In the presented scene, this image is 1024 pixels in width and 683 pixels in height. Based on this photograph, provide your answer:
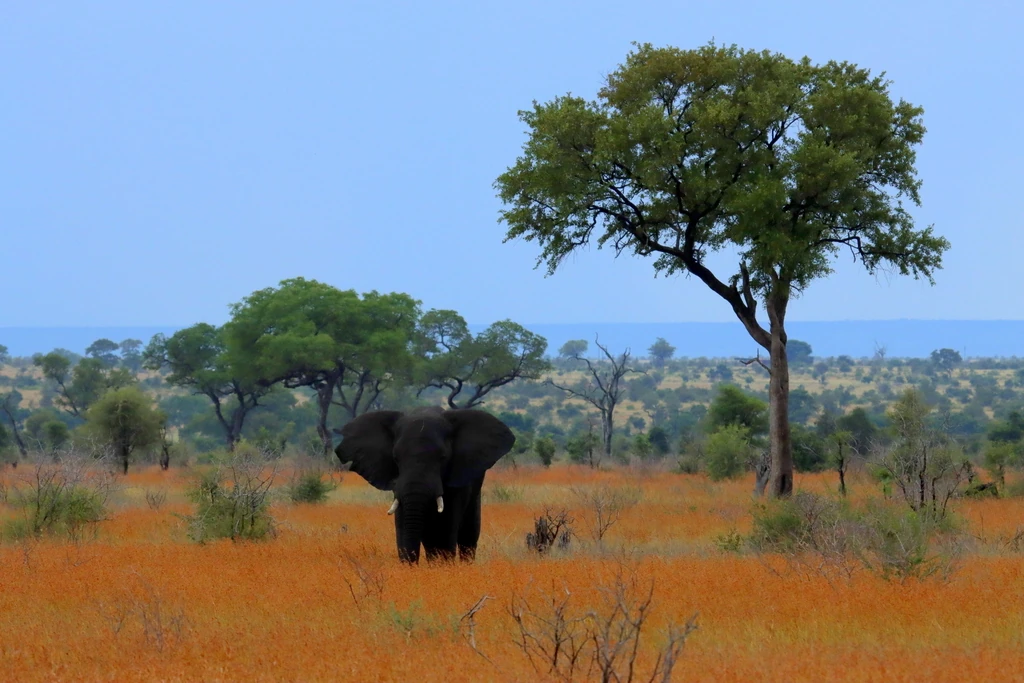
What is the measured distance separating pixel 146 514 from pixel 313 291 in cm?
3062

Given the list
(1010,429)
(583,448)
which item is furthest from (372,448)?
(1010,429)

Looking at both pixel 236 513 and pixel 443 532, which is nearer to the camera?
pixel 443 532

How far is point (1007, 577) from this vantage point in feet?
41.0

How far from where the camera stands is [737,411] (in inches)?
1603

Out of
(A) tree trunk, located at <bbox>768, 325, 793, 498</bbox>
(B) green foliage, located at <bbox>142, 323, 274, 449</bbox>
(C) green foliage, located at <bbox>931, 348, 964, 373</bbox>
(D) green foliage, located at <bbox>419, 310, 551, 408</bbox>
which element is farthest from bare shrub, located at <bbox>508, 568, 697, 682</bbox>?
(C) green foliage, located at <bbox>931, 348, 964, 373</bbox>

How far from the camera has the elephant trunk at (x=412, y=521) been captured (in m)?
13.6

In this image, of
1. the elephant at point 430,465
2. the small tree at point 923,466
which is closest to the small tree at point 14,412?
the elephant at point 430,465

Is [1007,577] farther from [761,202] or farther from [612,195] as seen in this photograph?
A: [612,195]

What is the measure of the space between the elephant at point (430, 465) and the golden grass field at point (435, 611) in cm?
56

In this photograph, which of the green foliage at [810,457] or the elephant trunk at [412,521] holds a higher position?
the elephant trunk at [412,521]

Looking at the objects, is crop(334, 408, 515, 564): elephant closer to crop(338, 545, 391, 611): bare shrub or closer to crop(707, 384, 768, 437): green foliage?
crop(338, 545, 391, 611): bare shrub

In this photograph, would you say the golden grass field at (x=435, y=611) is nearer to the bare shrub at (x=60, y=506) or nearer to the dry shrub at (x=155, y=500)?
the bare shrub at (x=60, y=506)

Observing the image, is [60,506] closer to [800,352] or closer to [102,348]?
[102,348]

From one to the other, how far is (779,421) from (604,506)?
397cm
